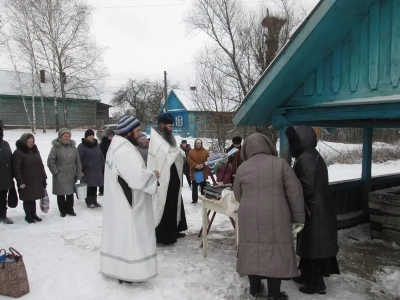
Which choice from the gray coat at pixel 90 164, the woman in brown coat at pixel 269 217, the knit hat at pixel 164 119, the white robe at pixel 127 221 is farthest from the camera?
the gray coat at pixel 90 164

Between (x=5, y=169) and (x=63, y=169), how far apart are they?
1066mm

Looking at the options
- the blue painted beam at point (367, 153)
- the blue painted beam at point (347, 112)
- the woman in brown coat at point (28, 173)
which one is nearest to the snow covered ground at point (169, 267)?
the woman in brown coat at point (28, 173)

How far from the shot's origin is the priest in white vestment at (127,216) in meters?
3.68

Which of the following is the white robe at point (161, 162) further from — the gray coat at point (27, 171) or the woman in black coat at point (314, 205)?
the gray coat at point (27, 171)

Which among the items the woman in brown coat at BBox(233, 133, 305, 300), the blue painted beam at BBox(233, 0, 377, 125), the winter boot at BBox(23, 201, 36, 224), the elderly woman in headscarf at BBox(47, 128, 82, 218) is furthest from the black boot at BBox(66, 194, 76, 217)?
the woman in brown coat at BBox(233, 133, 305, 300)

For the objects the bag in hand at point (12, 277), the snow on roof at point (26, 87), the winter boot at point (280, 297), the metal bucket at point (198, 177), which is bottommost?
the winter boot at point (280, 297)

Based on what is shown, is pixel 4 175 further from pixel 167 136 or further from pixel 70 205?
pixel 167 136

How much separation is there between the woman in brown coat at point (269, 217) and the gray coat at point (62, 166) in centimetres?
467

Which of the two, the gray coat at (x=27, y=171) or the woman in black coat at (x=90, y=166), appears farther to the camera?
the woman in black coat at (x=90, y=166)

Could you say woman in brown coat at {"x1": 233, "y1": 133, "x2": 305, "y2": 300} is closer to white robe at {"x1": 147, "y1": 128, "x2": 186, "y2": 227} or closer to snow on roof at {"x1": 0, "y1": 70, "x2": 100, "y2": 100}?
white robe at {"x1": 147, "y1": 128, "x2": 186, "y2": 227}

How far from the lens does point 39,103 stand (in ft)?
98.5

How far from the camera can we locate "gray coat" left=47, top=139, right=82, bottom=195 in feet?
22.3

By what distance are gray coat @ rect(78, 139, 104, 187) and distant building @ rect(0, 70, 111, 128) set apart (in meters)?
19.8

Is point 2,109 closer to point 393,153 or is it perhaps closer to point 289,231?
point 393,153
